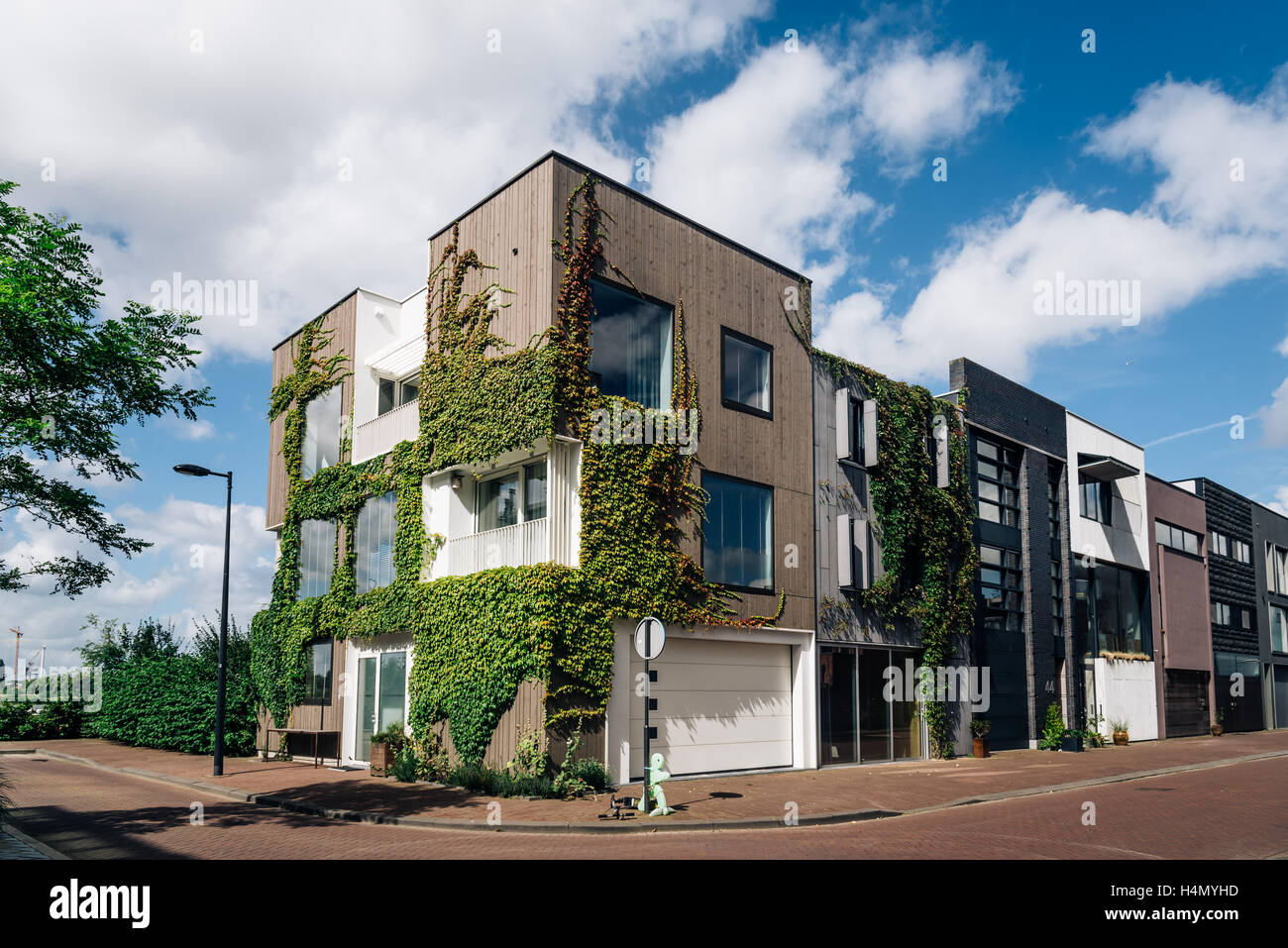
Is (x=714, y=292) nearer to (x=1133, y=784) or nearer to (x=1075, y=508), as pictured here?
(x=1133, y=784)

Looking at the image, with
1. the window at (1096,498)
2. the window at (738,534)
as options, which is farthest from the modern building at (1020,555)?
the window at (738,534)

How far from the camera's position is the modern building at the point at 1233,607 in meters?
39.1

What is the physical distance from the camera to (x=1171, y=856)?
10523 millimetres

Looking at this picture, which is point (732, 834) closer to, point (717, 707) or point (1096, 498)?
point (717, 707)

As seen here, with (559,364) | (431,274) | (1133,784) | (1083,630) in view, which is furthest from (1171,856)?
(1083,630)

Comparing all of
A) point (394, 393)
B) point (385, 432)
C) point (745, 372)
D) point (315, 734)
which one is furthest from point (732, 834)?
point (394, 393)

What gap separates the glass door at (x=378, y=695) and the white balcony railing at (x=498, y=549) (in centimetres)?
251

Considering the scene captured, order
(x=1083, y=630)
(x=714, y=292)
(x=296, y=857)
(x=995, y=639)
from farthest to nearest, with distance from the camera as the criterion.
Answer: (x=1083, y=630), (x=995, y=639), (x=714, y=292), (x=296, y=857)

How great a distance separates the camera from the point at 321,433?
2444 cm

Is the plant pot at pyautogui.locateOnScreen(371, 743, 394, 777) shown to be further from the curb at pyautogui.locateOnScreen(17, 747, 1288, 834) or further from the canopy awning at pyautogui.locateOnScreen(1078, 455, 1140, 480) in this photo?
the canopy awning at pyautogui.locateOnScreen(1078, 455, 1140, 480)

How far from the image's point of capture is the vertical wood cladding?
23406mm

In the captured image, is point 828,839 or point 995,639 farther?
point 995,639

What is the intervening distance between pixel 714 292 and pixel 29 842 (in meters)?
14.7

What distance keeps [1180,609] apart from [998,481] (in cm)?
1345
